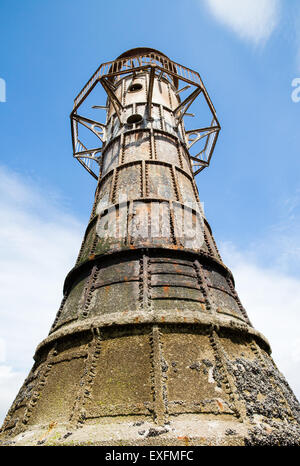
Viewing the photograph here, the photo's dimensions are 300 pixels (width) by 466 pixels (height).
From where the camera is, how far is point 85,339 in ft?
14.8

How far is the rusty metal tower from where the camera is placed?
3375 mm

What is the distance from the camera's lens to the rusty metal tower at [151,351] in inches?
133

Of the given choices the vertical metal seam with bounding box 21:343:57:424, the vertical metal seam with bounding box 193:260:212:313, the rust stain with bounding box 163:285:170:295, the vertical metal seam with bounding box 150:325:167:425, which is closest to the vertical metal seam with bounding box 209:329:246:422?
the vertical metal seam with bounding box 193:260:212:313

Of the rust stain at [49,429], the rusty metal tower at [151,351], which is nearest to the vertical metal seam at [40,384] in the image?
the rusty metal tower at [151,351]

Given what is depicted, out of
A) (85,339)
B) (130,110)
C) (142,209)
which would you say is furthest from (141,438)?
(130,110)

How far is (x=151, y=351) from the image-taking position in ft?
13.1

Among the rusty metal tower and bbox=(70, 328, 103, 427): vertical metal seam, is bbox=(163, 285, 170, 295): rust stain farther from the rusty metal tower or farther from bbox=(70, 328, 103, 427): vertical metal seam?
bbox=(70, 328, 103, 427): vertical metal seam

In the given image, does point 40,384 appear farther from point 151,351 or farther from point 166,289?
point 166,289

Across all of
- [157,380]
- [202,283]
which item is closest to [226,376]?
[157,380]

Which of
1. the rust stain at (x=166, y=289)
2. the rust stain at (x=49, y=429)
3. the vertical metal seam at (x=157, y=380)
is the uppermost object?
the rust stain at (x=166, y=289)

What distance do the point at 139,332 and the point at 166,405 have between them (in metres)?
1.10

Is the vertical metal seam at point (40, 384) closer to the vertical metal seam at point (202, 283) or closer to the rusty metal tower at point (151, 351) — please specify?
the rusty metal tower at point (151, 351)

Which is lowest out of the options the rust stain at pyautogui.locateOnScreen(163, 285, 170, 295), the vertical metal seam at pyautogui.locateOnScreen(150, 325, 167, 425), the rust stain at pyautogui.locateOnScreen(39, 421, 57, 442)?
the rust stain at pyautogui.locateOnScreen(39, 421, 57, 442)
